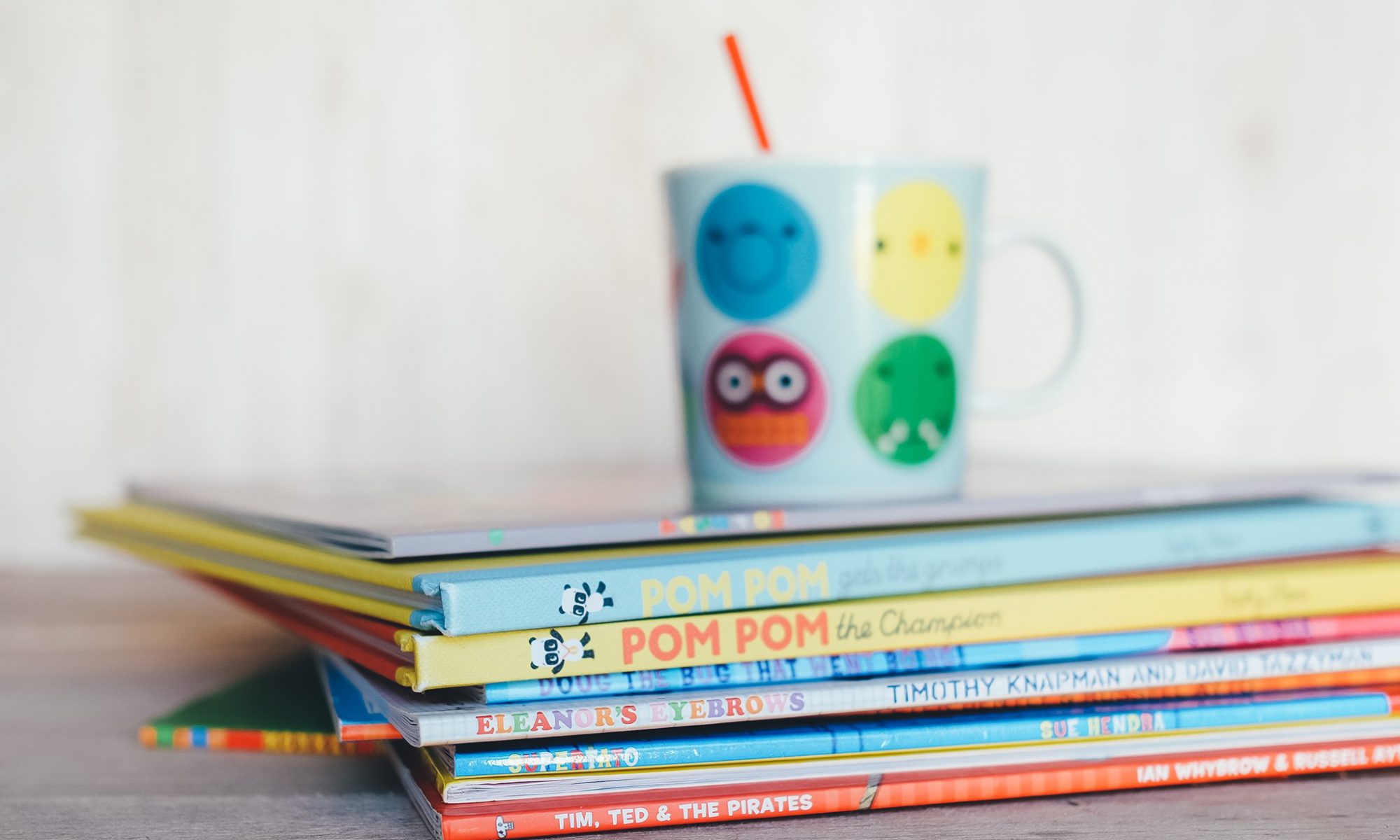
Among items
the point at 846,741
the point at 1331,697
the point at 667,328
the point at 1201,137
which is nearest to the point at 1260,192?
the point at 1201,137

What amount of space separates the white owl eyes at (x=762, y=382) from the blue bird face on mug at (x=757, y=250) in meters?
0.02

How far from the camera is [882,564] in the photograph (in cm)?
45

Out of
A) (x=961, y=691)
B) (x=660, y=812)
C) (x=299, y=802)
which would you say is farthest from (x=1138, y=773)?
(x=299, y=802)

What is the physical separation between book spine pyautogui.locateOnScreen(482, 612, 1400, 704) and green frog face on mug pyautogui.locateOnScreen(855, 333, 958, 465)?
0.11 meters

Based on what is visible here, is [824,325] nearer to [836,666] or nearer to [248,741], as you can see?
[836,666]

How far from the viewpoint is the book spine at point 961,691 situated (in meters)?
0.39

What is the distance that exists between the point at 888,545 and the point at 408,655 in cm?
17

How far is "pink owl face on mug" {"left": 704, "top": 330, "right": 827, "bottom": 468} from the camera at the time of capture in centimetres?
53

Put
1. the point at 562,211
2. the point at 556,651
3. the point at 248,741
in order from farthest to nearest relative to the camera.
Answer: the point at 562,211, the point at 248,741, the point at 556,651

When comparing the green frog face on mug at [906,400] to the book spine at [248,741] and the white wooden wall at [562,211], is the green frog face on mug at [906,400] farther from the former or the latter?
the white wooden wall at [562,211]

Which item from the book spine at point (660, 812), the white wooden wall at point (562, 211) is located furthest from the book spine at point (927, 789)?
the white wooden wall at point (562, 211)

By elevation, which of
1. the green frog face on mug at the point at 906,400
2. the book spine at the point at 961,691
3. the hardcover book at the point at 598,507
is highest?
the green frog face on mug at the point at 906,400

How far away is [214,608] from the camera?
0.87m

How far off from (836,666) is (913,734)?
0.03m
